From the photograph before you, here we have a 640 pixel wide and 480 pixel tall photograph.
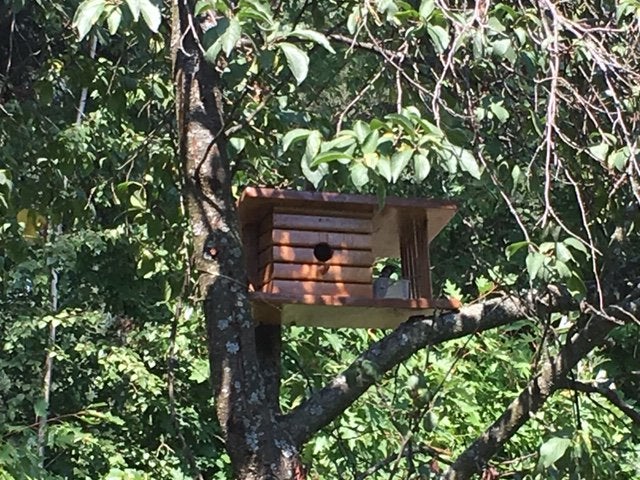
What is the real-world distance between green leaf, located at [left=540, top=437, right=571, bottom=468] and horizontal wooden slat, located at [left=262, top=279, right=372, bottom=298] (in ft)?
1.74

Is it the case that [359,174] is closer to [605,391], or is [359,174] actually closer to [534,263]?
[534,263]

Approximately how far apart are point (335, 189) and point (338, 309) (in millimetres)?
920

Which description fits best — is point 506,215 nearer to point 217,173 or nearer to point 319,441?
point 319,441

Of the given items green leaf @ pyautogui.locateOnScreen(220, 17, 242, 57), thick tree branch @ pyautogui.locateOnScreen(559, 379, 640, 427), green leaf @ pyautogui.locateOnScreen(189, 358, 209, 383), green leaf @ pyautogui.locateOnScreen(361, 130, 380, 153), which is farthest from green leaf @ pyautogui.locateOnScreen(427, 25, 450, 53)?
green leaf @ pyautogui.locateOnScreen(189, 358, 209, 383)

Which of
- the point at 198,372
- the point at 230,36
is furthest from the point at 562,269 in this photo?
the point at 198,372

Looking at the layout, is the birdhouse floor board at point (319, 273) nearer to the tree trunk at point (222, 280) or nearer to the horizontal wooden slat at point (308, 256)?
the horizontal wooden slat at point (308, 256)

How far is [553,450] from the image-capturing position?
1895 mm

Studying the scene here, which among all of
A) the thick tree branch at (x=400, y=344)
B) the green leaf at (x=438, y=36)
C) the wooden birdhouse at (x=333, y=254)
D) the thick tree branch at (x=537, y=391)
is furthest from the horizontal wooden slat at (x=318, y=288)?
the green leaf at (x=438, y=36)

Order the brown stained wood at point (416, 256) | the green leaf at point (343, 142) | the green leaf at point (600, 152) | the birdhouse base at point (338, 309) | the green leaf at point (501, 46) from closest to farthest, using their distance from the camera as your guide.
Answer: the green leaf at point (343, 142) → the green leaf at point (501, 46) → the green leaf at point (600, 152) → the birdhouse base at point (338, 309) → the brown stained wood at point (416, 256)

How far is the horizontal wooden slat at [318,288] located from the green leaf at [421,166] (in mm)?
710

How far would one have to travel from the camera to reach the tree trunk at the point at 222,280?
5.69 feet

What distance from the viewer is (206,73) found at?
1.95 m

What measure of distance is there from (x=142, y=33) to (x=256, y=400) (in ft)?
3.41

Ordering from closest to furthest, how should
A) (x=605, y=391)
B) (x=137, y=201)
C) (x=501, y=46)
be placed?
(x=501, y=46), (x=605, y=391), (x=137, y=201)
